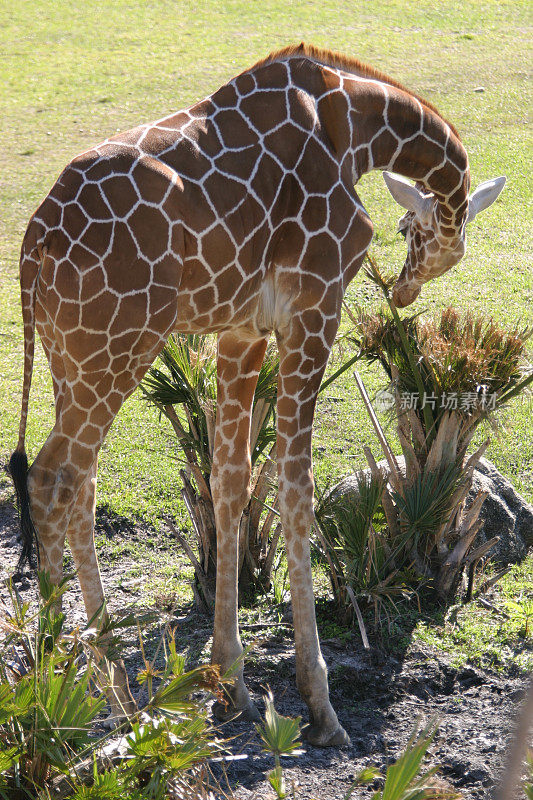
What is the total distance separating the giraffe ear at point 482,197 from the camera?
5.10m

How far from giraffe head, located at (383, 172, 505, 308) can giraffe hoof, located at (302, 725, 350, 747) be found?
8.09 ft

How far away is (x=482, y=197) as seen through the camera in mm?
5211

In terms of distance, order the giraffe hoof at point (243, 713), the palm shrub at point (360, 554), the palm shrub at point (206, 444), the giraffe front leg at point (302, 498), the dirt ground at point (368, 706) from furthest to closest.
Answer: the palm shrub at point (206, 444) < the palm shrub at point (360, 554) < the giraffe hoof at point (243, 713) < the giraffe front leg at point (302, 498) < the dirt ground at point (368, 706)

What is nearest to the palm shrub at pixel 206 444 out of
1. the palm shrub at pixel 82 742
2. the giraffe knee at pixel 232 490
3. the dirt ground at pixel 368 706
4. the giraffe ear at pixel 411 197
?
the dirt ground at pixel 368 706

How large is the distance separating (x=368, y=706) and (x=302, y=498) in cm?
119

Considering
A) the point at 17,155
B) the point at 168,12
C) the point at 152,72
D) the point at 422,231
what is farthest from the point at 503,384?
the point at 168,12

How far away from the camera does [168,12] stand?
67.6 feet

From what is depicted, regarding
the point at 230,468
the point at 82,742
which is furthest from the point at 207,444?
the point at 82,742

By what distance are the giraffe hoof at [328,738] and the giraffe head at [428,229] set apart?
8.09 ft

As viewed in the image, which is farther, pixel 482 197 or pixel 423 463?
pixel 423 463

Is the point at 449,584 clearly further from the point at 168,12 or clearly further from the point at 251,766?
the point at 168,12

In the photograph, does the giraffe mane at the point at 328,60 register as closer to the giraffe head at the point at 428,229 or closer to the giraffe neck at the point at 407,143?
the giraffe neck at the point at 407,143

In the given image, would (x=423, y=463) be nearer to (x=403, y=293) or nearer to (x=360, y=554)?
(x=360, y=554)

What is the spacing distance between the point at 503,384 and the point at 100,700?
303 cm
